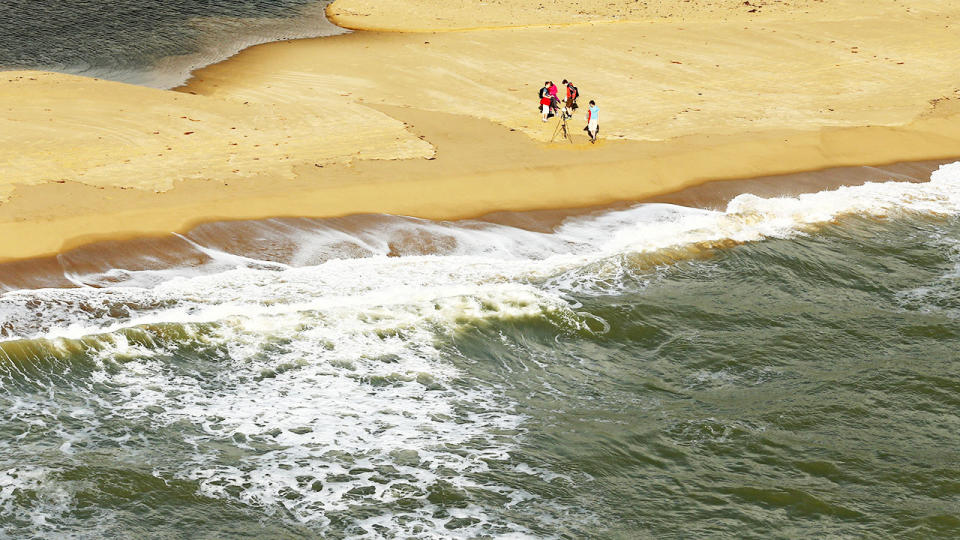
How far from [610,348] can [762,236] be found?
20.4 feet

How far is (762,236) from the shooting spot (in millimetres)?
21109

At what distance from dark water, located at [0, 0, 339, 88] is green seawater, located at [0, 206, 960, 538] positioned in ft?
49.1

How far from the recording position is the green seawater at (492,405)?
12.5 metres

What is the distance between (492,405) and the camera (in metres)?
14.8

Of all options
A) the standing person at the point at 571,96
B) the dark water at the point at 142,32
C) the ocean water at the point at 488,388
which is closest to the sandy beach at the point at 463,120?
the standing person at the point at 571,96

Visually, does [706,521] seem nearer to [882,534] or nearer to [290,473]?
[882,534]

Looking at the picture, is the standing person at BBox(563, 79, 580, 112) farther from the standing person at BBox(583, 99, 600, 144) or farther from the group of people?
the standing person at BBox(583, 99, 600, 144)

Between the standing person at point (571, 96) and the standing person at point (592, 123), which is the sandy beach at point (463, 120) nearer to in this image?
the standing person at point (592, 123)

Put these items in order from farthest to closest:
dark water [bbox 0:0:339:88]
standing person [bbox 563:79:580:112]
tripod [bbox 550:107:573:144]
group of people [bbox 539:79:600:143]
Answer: dark water [bbox 0:0:339:88]
standing person [bbox 563:79:580:112]
tripod [bbox 550:107:573:144]
group of people [bbox 539:79:600:143]

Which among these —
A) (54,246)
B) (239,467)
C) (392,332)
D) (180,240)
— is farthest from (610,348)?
(54,246)

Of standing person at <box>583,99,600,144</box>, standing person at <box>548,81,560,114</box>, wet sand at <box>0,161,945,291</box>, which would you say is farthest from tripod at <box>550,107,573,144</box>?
wet sand at <box>0,161,945,291</box>

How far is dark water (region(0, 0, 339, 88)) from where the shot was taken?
30.5 m

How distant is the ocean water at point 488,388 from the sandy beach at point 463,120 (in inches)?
67.7

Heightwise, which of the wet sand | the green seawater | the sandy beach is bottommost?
the green seawater
